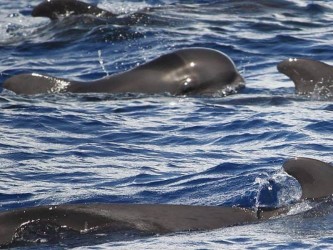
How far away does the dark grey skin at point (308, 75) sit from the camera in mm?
15195

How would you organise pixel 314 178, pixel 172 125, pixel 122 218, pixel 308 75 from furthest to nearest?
pixel 308 75
pixel 172 125
pixel 314 178
pixel 122 218

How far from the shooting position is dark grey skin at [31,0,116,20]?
66.9 ft

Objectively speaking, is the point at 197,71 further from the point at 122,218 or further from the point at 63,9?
the point at 122,218

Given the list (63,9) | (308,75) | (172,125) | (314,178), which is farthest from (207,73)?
(314,178)

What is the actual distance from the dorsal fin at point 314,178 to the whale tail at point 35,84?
6905 millimetres

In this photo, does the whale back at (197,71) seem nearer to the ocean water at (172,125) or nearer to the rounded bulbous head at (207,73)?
the rounded bulbous head at (207,73)

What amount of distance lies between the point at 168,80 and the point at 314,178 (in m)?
6.78

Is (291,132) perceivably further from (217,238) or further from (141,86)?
(217,238)

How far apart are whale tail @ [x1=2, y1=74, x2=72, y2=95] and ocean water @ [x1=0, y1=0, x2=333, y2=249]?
→ 0.43 feet

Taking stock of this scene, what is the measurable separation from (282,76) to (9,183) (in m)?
6.14

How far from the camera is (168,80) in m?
15.9

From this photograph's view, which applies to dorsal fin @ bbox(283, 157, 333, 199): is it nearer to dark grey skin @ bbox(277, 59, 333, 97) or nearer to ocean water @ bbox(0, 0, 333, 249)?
ocean water @ bbox(0, 0, 333, 249)

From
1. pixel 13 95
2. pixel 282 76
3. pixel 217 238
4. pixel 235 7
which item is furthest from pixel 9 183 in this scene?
pixel 235 7

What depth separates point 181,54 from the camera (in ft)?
52.7
